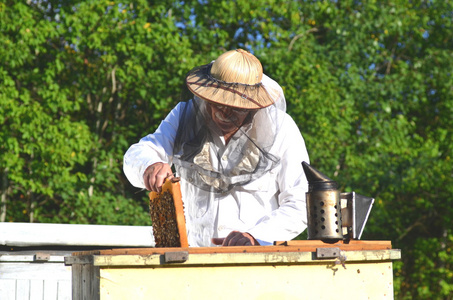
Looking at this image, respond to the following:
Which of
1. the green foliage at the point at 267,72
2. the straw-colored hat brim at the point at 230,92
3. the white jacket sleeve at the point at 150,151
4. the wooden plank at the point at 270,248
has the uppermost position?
the green foliage at the point at 267,72

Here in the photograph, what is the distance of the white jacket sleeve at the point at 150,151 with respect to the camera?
112 inches

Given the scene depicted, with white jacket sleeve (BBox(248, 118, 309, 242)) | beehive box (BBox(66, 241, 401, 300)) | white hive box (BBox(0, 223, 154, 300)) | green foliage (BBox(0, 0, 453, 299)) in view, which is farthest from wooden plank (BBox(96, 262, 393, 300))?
green foliage (BBox(0, 0, 453, 299))

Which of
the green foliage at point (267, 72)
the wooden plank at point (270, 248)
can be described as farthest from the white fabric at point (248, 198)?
the green foliage at point (267, 72)

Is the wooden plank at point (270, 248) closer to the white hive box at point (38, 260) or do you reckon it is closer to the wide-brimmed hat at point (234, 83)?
the wide-brimmed hat at point (234, 83)

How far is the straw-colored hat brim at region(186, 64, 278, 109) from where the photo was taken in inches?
111

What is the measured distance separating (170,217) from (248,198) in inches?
23.9

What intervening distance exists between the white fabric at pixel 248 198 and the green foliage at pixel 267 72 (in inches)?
180

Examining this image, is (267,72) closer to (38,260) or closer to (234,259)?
(38,260)

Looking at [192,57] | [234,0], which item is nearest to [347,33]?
[234,0]

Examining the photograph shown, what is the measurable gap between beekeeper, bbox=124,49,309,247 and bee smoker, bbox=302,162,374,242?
1.08 feet

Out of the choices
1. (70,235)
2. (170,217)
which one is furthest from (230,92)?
(70,235)

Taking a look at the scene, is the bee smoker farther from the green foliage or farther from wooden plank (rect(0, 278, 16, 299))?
the green foliage

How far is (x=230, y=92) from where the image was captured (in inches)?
112

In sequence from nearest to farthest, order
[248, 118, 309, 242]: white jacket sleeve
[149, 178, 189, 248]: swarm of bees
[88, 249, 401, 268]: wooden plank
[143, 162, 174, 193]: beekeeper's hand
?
[88, 249, 401, 268]: wooden plank
[149, 178, 189, 248]: swarm of bees
[143, 162, 174, 193]: beekeeper's hand
[248, 118, 309, 242]: white jacket sleeve
